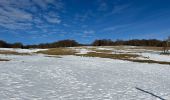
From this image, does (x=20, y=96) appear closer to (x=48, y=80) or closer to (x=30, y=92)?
(x=30, y=92)

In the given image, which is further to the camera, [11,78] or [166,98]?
[11,78]

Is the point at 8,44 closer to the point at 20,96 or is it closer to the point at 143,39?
the point at 143,39

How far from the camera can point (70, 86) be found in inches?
593

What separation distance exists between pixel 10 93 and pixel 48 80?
16.0 feet

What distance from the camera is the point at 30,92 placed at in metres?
12.6

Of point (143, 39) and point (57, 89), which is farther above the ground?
point (143, 39)

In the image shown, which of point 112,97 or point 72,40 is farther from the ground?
point 72,40

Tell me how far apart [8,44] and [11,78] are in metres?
138

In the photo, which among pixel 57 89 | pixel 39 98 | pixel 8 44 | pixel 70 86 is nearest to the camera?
pixel 39 98

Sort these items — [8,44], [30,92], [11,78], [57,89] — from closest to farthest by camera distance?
1. [30,92]
2. [57,89]
3. [11,78]
4. [8,44]

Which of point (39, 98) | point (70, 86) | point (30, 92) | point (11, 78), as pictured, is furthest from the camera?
point (11, 78)

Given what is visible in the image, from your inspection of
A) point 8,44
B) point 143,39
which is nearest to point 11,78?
point 8,44

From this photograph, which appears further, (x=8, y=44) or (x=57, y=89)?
(x=8, y=44)

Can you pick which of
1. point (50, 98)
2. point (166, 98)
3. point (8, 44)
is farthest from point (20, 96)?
point (8, 44)
